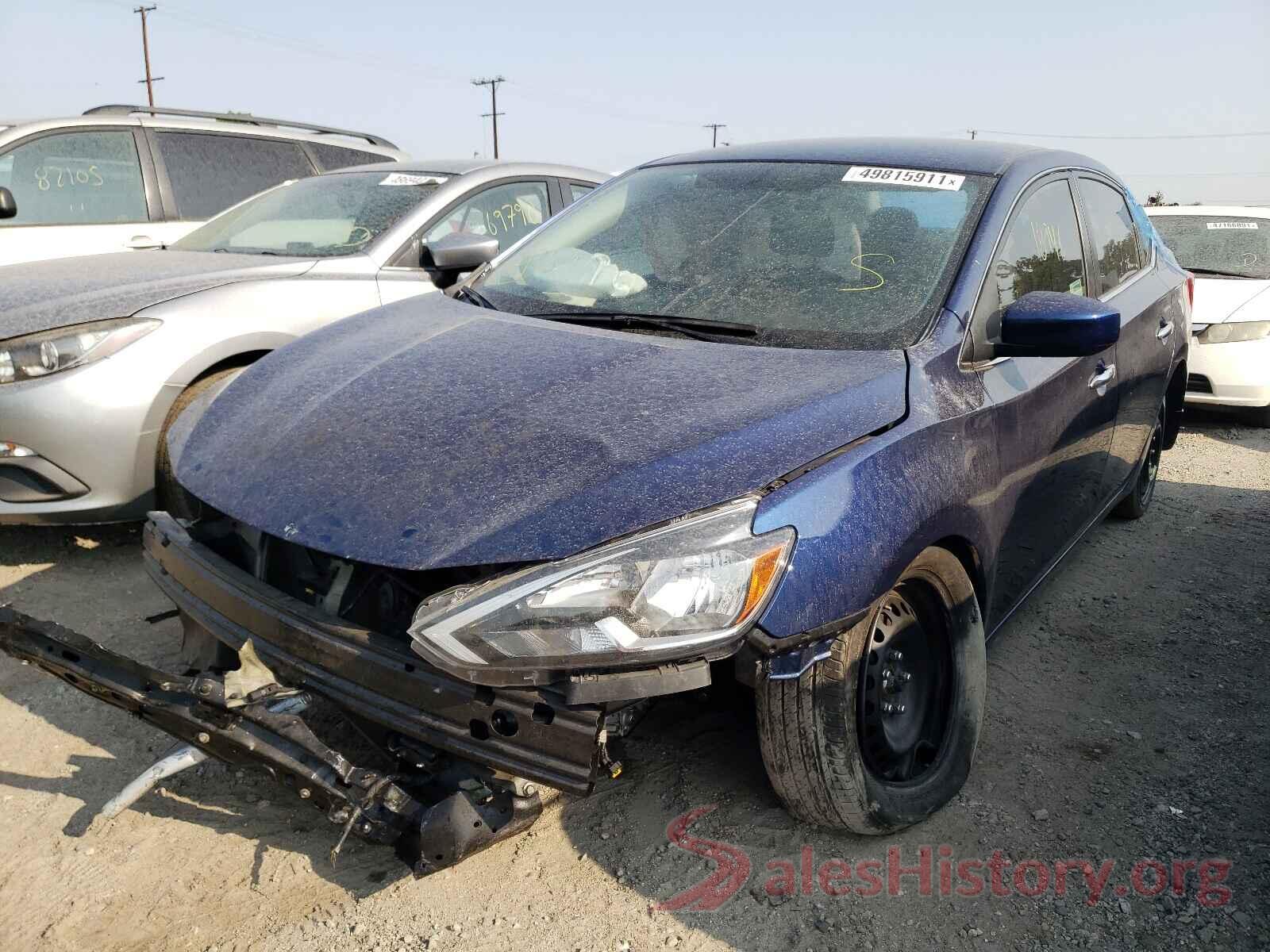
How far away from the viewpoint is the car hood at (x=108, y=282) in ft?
12.2

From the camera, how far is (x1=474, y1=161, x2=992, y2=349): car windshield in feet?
8.82

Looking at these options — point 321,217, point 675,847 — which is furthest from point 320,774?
point 321,217

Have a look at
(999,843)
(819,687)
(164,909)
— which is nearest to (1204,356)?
(999,843)

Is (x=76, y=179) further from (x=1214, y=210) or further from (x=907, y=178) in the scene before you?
(x=1214, y=210)

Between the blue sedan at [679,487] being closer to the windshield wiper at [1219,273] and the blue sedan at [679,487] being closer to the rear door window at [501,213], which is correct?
the rear door window at [501,213]

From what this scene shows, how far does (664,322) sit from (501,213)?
2.73 meters

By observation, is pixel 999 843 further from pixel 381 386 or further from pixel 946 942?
pixel 381 386

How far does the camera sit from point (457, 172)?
517 centimetres

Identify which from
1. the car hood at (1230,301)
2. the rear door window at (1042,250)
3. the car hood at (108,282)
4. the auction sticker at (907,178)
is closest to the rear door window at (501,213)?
the car hood at (108,282)

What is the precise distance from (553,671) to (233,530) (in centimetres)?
104

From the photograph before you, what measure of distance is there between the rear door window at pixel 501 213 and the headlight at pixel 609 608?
3.30 m

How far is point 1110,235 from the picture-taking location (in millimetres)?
3863

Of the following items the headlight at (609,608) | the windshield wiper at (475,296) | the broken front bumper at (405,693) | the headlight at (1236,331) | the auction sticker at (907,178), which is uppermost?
the auction sticker at (907,178)

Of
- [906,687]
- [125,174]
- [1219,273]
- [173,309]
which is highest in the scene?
[125,174]
